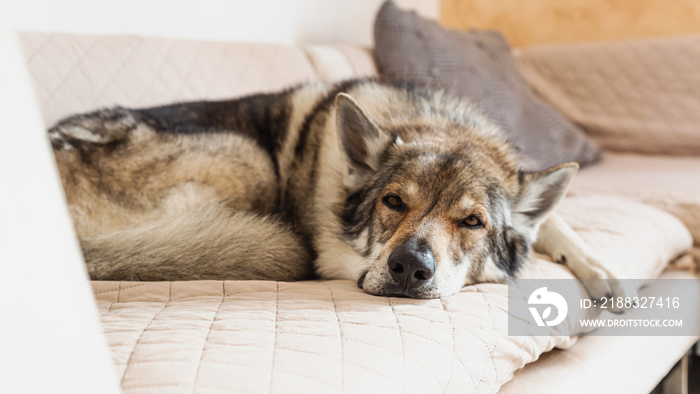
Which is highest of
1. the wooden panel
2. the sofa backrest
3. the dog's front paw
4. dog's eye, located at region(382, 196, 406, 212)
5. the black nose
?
the sofa backrest

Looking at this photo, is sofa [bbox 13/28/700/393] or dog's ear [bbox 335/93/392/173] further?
dog's ear [bbox 335/93/392/173]

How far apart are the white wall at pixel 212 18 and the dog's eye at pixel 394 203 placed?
1.54 metres

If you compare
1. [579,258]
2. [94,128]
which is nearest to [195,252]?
[94,128]

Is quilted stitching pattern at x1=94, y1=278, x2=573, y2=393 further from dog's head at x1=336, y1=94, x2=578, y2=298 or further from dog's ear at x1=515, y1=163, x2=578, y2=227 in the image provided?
dog's ear at x1=515, y1=163, x2=578, y2=227

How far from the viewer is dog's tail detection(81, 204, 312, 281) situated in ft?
4.36

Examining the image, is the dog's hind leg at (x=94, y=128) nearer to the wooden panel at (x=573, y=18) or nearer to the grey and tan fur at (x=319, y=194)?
the grey and tan fur at (x=319, y=194)

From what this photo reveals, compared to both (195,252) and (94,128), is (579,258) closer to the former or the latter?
(195,252)

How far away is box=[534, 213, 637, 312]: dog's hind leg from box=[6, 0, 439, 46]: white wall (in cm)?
188

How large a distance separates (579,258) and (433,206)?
50cm

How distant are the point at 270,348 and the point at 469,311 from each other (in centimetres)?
49

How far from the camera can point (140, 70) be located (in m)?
2.12

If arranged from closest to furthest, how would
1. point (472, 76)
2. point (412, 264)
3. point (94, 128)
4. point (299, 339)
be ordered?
1. point (299, 339)
2. point (412, 264)
3. point (94, 128)
4. point (472, 76)

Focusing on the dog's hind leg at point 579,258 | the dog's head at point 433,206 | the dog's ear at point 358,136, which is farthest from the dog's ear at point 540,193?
the dog's ear at point 358,136

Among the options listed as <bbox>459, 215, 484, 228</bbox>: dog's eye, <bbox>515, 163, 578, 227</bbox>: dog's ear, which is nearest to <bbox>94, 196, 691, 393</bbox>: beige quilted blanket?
<bbox>459, 215, 484, 228</bbox>: dog's eye
